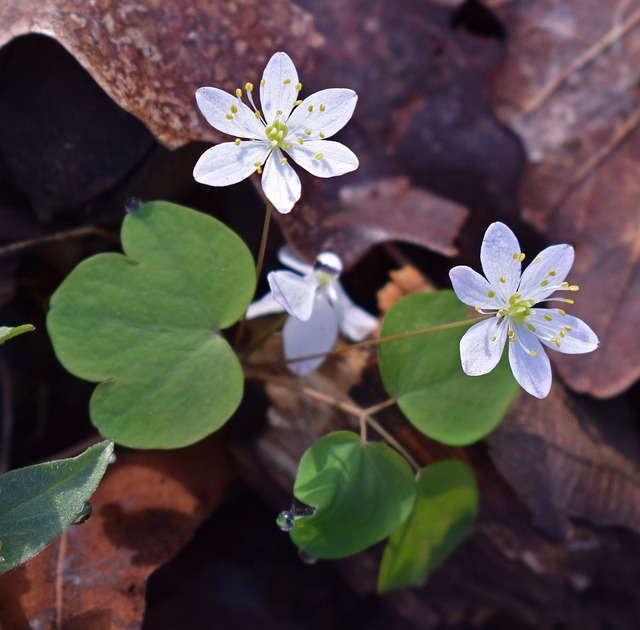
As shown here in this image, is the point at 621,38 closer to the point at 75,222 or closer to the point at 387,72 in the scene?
the point at 387,72

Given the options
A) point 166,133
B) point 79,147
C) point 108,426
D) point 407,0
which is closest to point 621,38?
point 407,0

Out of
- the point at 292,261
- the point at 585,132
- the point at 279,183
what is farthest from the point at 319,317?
the point at 585,132

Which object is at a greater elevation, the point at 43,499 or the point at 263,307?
the point at 263,307

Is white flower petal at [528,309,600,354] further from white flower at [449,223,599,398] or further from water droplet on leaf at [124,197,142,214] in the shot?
water droplet on leaf at [124,197,142,214]

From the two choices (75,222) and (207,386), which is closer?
(207,386)

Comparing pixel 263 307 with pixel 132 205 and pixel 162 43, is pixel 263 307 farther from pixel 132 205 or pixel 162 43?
pixel 162 43

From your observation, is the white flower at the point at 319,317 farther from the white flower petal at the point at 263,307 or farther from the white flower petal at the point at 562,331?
the white flower petal at the point at 562,331

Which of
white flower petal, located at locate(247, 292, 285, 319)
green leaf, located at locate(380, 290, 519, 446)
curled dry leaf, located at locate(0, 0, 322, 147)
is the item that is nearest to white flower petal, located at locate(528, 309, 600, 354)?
green leaf, located at locate(380, 290, 519, 446)
